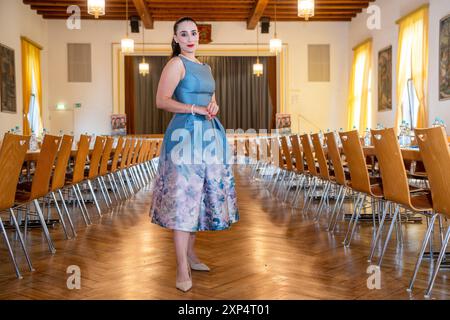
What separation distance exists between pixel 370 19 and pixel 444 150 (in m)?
11.9

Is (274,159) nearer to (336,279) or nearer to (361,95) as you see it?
(336,279)

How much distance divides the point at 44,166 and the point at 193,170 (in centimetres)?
137

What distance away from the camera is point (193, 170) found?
8.98 feet

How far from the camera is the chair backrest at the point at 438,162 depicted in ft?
7.89

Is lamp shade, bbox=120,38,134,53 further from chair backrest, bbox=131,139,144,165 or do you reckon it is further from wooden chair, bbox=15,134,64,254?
A: wooden chair, bbox=15,134,64,254

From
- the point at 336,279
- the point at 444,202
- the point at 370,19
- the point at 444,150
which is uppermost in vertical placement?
the point at 370,19

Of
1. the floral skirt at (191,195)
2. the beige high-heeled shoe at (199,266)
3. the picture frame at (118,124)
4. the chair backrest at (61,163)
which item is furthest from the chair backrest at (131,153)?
the picture frame at (118,124)

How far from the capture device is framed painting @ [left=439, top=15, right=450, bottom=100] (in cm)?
937

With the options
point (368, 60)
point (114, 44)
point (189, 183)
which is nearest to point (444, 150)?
point (189, 183)

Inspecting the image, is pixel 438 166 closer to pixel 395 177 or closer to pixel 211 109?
pixel 395 177

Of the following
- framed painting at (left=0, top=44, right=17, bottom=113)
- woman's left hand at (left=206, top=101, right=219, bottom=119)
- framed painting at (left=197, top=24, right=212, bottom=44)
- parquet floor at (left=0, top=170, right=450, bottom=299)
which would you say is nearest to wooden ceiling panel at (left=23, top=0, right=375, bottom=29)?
framed painting at (left=197, top=24, right=212, bottom=44)

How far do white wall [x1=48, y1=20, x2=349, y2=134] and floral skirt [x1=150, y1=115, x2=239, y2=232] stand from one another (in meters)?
13.1

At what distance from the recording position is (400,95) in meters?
11.5

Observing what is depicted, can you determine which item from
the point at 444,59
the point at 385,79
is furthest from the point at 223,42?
the point at 444,59
